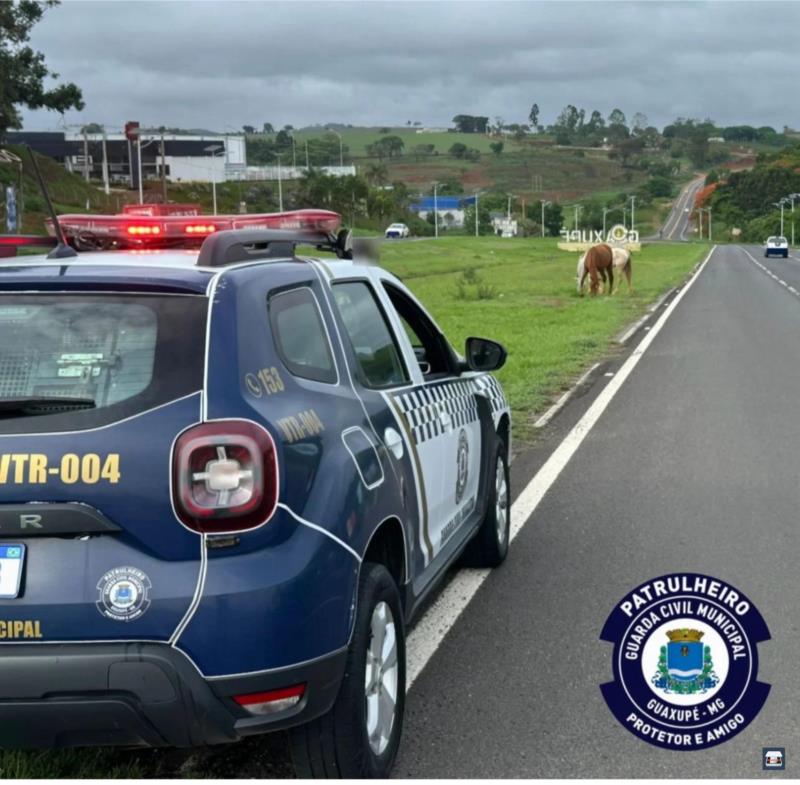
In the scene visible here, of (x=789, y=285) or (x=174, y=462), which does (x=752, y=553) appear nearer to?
(x=174, y=462)

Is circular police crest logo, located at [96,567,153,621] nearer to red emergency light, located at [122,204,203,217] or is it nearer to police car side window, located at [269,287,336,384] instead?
police car side window, located at [269,287,336,384]

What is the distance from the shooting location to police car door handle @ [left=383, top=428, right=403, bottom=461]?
4.47 metres

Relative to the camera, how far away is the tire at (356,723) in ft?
12.7

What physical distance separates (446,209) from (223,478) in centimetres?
17806

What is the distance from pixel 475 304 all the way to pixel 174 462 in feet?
86.4

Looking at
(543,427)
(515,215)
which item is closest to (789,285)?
(543,427)

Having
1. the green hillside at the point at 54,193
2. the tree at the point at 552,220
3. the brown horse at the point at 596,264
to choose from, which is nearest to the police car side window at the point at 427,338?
the brown horse at the point at 596,264

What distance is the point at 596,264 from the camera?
32375mm

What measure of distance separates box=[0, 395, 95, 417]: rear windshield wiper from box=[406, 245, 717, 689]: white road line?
2.03 m

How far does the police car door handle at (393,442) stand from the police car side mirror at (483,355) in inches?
66.7

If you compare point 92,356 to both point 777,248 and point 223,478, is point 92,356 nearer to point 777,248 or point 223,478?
point 223,478

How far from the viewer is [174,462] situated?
357 centimetres

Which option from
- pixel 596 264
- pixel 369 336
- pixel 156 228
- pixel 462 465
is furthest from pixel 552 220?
pixel 369 336

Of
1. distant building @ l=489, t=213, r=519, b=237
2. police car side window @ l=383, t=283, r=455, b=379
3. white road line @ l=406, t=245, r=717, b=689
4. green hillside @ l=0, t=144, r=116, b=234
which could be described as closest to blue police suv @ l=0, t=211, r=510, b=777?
white road line @ l=406, t=245, r=717, b=689
